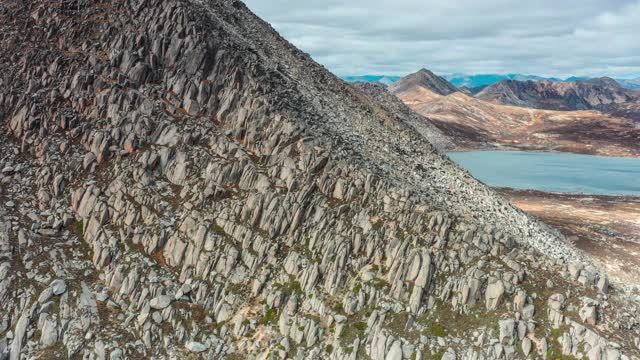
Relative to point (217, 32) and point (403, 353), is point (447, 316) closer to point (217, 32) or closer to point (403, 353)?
point (403, 353)

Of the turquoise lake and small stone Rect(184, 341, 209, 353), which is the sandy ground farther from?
small stone Rect(184, 341, 209, 353)

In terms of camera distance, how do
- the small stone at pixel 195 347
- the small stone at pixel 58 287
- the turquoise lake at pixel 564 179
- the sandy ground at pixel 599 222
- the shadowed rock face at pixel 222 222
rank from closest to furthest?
the shadowed rock face at pixel 222 222, the small stone at pixel 195 347, the small stone at pixel 58 287, the sandy ground at pixel 599 222, the turquoise lake at pixel 564 179

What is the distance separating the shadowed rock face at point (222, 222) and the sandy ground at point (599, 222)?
22289mm

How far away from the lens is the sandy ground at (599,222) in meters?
72.9

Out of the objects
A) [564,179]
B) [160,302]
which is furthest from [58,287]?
[564,179]

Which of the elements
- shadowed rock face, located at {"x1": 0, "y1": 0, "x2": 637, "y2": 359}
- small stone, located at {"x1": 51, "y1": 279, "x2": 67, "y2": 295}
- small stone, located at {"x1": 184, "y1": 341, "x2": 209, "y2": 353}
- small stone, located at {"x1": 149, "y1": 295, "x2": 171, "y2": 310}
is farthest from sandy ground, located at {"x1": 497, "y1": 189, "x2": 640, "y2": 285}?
small stone, located at {"x1": 51, "y1": 279, "x2": 67, "y2": 295}

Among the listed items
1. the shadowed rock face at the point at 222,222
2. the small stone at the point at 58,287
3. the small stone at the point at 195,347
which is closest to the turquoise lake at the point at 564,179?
the shadowed rock face at the point at 222,222

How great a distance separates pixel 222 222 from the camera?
4506 cm

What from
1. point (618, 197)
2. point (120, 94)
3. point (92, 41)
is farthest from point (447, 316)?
point (618, 197)

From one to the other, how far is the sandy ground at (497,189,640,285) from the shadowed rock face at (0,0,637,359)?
2229 centimetres

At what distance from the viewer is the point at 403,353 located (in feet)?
115

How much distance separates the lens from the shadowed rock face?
3716cm

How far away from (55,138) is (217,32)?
24.9m

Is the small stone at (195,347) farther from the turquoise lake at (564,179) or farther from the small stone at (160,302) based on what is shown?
the turquoise lake at (564,179)
